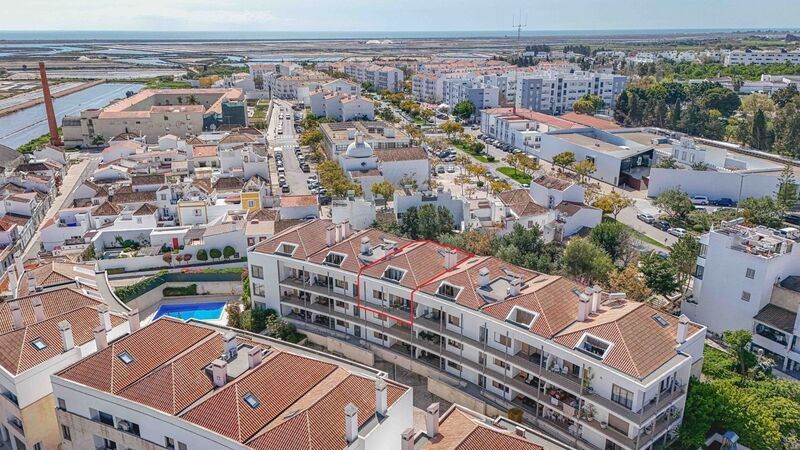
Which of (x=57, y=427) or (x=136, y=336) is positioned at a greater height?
(x=136, y=336)

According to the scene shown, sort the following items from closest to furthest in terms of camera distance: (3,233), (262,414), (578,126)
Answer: (262,414), (3,233), (578,126)

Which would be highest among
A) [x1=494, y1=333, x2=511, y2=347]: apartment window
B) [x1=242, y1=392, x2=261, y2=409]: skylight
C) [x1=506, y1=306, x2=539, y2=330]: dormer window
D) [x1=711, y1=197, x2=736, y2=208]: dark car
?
[x1=506, y1=306, x2=539, y2=330]: dormer window

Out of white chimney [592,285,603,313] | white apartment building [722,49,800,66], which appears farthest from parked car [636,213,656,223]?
white apartment building [722,49,800,66]

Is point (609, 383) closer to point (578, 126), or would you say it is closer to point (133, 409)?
point (133, 409)

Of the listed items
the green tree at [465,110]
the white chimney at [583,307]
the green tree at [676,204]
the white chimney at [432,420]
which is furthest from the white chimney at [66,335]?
the green tree at [465,110]

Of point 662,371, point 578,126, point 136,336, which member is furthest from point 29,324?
point 578,126

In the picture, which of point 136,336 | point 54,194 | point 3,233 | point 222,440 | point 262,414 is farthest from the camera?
point 54,194

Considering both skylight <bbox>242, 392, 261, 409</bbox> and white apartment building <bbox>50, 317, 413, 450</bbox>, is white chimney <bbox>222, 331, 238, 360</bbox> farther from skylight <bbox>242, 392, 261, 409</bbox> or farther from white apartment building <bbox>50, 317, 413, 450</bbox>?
skylight <bbox>242, 392, 261, 409</bbox>

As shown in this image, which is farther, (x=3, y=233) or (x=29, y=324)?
(x=3, y=233)
